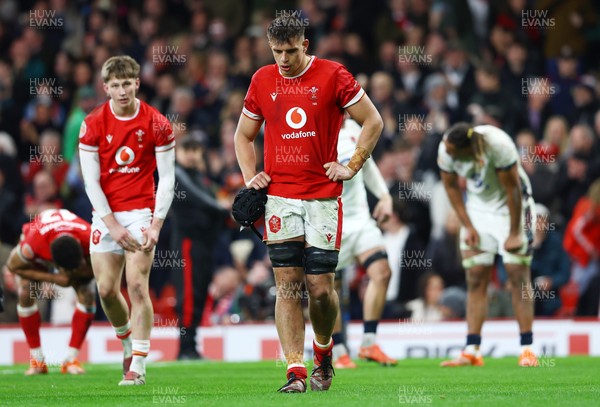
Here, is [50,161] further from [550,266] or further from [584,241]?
[584,241]

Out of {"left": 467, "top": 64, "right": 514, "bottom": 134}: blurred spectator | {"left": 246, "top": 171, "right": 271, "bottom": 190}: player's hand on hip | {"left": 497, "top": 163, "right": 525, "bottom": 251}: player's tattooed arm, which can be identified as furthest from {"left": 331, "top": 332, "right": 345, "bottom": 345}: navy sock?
{"left": 467, "top": 64, "right": 514, "bottom": 134}: blurred spectator

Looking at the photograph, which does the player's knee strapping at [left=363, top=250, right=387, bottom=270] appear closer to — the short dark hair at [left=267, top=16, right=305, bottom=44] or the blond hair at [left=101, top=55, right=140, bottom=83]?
the blond hair at [left=101, top=55, right=140, bottom=83]

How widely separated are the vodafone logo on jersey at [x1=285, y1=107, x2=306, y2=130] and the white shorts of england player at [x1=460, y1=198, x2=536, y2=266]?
445 cm

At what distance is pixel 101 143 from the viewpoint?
10688mm

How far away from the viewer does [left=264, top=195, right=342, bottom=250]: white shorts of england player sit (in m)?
9.12

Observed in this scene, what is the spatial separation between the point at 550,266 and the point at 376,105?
3938 millimetres

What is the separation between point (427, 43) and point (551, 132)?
3260 mm

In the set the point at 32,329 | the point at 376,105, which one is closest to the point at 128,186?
the point at 32,329

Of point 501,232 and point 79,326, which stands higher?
point 501,232

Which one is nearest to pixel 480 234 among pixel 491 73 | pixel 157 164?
pixel 157 164

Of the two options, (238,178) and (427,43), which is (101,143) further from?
(427,43)

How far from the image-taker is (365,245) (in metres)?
13.4

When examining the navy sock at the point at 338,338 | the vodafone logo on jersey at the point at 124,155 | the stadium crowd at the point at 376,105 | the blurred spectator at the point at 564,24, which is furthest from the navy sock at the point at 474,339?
the blurred spectator at the point at 564,24

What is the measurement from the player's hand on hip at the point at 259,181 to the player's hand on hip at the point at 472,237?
441 cm
